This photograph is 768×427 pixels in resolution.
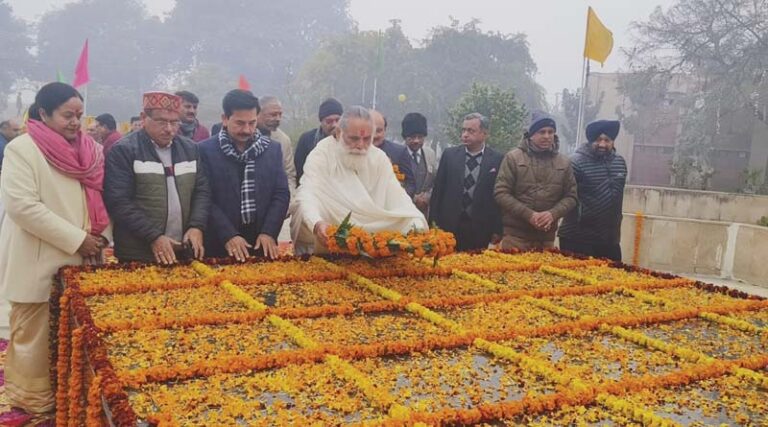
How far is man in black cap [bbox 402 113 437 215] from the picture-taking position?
618 cm

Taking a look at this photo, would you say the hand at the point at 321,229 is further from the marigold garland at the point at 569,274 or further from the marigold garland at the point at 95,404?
the marigold garland at the point at 95,404

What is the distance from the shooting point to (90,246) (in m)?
3.72

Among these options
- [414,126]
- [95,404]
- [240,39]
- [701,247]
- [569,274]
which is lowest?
[701,247]

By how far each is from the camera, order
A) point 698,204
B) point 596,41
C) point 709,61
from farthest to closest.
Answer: point 709,61, point 698,204, point 596,41

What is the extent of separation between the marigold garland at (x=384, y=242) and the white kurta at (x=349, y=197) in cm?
36

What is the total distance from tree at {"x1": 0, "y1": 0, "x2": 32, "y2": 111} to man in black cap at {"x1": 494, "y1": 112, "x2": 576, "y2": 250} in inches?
2336

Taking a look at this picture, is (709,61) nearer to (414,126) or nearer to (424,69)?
(424,69)

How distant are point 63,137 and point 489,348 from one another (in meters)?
2.63

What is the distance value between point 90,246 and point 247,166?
40.8 inches

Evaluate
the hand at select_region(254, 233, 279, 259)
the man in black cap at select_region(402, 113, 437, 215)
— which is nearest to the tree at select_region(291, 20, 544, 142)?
the man in black cap at select_region(402, 113, 437, 215)

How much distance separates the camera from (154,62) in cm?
6981

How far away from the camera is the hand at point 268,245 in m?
4.18

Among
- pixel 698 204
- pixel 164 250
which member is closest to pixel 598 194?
pixel 164 250

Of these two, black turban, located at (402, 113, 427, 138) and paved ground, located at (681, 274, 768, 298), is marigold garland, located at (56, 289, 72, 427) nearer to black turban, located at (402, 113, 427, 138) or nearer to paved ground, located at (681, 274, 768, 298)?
black turban, located at (402, 113, 427, 138)
